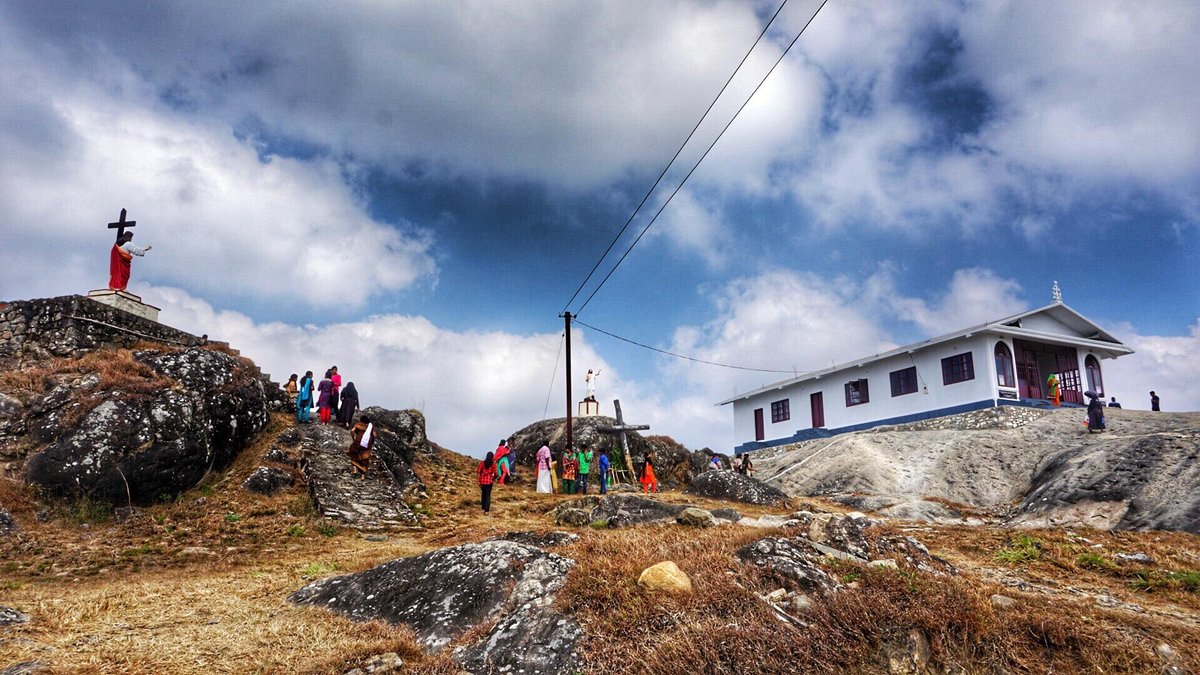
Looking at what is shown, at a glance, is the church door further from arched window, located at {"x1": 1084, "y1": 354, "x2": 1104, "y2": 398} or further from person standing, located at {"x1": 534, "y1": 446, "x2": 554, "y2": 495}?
person standing, located at {"x1": 534, "y1": 446, "x2": 554, "y2": 495}

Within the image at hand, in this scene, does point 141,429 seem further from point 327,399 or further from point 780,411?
point 780,411

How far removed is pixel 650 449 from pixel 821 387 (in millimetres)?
13486

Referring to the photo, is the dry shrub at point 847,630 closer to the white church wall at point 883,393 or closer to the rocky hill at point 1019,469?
the rocky hill at point 1019,469

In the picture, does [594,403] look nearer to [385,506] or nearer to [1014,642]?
[385,506]

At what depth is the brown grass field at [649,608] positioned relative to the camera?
197 inches

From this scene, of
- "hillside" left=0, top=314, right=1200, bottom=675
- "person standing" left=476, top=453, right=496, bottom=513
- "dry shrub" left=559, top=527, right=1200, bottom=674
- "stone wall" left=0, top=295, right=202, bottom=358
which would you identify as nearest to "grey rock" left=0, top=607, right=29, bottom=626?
"hillside" left=0, top=314, right=1200, bottom=675

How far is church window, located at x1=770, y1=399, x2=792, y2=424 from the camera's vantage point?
4012 centimetres

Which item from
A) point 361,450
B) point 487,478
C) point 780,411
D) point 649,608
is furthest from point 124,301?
point 780,411

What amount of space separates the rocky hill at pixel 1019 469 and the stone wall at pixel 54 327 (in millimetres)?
24659

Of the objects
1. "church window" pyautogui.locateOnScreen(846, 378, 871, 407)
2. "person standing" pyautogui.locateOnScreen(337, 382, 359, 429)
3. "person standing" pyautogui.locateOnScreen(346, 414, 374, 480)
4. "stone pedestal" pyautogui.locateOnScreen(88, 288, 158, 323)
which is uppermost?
"stone pedestal" pyautogui.locateOnScreen(88, 288, 158, 323)

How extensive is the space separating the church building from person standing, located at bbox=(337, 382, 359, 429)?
25888 millimetres

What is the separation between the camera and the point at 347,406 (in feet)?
72.7

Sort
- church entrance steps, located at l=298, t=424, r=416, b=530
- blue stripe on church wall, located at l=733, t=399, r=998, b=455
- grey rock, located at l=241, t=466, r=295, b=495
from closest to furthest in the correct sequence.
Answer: church entrance steps, located at l=298, t=424, r=416, b=530 < grey rock, located at l=241, t=466, r=295, b=495 < blue stripe on church wall, located at l=733, t=399, r=998, b=455

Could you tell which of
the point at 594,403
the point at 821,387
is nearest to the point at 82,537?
the point at 594,403
